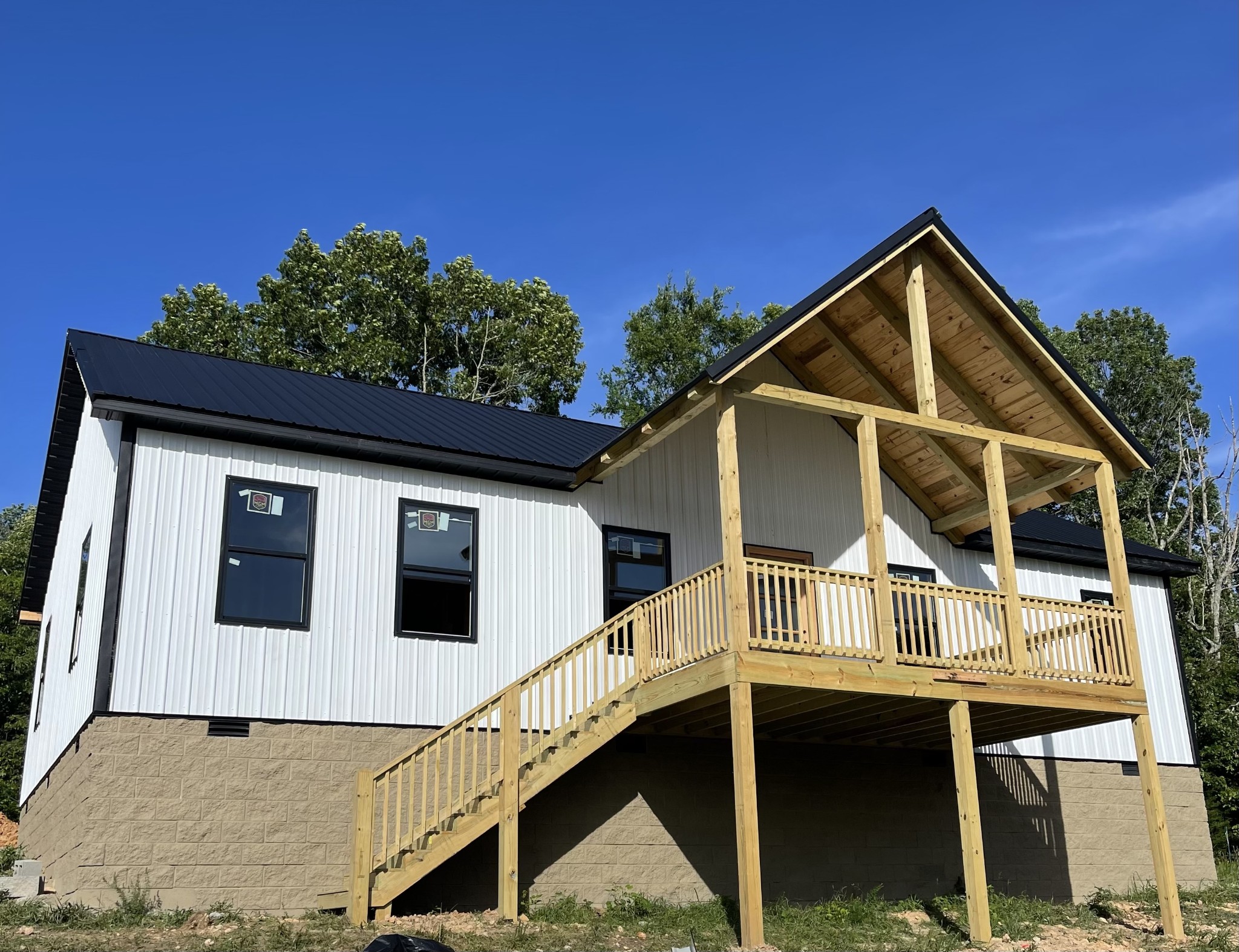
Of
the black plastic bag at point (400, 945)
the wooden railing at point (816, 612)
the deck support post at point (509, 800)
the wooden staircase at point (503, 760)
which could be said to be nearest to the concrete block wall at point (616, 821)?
the wooden staircase at point (503, 760)

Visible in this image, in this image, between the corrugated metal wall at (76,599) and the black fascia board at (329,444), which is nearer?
the black fascia board at (329,444)

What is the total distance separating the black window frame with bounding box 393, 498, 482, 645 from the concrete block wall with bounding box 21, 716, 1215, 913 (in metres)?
1.17

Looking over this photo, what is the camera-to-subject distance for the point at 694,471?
52.6ft

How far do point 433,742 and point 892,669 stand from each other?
4940mm

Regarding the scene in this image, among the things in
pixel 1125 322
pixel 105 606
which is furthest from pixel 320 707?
pixel 1125 322

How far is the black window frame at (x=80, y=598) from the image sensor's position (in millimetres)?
13469

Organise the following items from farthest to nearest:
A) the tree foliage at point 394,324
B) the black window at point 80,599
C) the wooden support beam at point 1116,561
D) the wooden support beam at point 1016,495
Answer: the tree foliage at point 394,324 < the wooden support beam at point 1016,495 < the wooden support beam at point 1116,561 < the black window at point 80,599

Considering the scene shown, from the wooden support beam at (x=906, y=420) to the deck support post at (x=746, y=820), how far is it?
3.33 meters

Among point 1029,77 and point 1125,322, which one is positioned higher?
point 1125,322

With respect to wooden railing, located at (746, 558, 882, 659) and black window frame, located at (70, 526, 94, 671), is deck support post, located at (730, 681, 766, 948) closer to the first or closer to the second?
wooden railing, located at (746, 558, 882, 659)

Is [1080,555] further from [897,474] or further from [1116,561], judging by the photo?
[1116,561]

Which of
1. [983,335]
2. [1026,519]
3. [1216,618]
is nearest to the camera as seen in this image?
[983,335]

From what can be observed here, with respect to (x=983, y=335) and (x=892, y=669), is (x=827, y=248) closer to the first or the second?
(x=983, y=335)

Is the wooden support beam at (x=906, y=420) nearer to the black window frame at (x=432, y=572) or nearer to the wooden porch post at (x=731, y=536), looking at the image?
the wooden porch post at (x=731, y=536)
